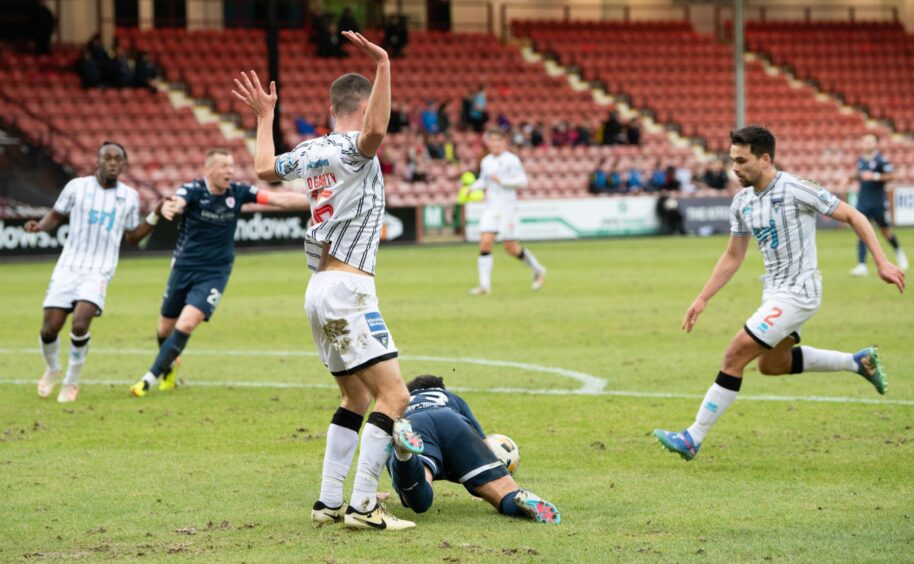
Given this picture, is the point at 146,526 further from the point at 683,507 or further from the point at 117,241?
the point at 117,241

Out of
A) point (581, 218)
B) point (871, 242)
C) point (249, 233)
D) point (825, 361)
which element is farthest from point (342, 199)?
point (581, 218)

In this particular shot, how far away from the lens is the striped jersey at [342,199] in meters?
6.37

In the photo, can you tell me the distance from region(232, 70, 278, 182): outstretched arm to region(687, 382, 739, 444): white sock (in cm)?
296

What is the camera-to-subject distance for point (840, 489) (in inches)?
277

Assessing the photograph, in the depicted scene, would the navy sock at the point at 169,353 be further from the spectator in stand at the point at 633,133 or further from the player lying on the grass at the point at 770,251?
the spectator in stand at the point at 633,133

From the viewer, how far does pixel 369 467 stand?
637 centimetres

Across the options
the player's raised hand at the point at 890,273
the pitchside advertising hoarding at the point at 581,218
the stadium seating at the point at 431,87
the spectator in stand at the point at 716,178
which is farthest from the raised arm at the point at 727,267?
the spectator in stand at the point at 716,178

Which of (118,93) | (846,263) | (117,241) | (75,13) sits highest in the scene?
(75,13)

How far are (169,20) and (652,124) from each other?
15407mm

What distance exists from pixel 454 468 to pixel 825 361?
331 centimetres

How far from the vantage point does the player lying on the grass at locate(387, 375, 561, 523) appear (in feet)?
21.0

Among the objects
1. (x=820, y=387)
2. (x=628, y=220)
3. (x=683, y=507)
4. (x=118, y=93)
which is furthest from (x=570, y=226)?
(x=683, y=507)

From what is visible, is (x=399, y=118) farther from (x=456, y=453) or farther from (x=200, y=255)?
(x=456, y=453)

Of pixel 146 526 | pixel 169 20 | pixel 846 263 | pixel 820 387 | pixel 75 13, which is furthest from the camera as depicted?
pixel 169 20
